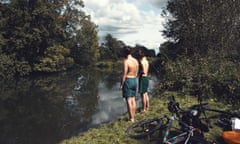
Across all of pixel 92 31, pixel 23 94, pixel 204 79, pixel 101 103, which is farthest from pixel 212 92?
pixel 92 31

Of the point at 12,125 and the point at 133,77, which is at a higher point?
the point at 133,77

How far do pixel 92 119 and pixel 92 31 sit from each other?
3904 cm

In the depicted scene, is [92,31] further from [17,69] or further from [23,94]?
[23,94]

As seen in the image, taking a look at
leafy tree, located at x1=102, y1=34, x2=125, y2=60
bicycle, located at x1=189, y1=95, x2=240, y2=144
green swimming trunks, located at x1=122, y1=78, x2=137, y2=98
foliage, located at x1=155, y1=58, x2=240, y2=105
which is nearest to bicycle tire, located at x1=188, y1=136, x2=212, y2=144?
bicycle, located at x1=189, y1=95, x2=240, y2=144

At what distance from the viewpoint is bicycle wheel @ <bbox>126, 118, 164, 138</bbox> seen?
228 inches

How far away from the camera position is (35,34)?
34781mm

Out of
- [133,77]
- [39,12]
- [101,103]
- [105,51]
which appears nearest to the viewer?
[133,77]

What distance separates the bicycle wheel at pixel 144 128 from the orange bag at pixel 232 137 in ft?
5.05

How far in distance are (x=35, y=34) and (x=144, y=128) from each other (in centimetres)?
3223

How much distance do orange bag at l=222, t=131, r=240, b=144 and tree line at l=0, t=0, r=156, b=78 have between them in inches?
1302

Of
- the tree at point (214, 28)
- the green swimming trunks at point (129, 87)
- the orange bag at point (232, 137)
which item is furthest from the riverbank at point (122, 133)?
the tree at point (214, 28)

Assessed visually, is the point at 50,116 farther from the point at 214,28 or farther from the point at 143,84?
the point at 214,28

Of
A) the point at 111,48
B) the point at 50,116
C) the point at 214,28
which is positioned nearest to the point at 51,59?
the point at 50,116

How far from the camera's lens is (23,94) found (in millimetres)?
20625
